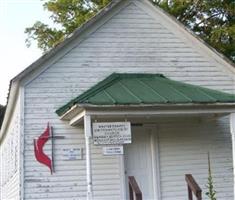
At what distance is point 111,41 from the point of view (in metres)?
16.2

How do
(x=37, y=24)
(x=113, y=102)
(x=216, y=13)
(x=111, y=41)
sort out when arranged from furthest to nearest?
(x=37, y=24) < (x=216, y=13) < (x=111, y=41) < (x=113, y=102)

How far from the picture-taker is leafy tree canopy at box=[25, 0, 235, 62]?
26.7 metres

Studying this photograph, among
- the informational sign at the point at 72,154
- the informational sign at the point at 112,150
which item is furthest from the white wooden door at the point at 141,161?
the informational sign at the point at 112,150

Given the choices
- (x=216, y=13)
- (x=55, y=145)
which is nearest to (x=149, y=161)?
(x=55, y=145)

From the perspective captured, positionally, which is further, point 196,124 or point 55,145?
point 196,124

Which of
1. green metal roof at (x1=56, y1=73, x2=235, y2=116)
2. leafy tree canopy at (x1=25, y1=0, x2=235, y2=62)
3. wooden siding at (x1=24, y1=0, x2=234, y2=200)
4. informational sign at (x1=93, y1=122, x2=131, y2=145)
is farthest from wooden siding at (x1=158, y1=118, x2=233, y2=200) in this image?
leafy tree canopy at (x1=25, y1=0, x2=235, y2=62)

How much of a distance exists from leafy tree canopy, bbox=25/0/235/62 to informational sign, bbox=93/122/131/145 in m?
11.9

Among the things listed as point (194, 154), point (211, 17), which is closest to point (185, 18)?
point (211, 17)

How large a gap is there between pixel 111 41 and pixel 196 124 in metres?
3.28

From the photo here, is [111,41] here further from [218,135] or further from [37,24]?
[37,24]

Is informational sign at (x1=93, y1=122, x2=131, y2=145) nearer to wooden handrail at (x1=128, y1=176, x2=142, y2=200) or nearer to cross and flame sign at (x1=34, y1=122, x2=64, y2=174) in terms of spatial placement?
wooden handrail at (x1=128, y1=176, x2=142, y2=200)

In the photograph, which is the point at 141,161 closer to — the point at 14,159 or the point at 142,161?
the point at 142,161

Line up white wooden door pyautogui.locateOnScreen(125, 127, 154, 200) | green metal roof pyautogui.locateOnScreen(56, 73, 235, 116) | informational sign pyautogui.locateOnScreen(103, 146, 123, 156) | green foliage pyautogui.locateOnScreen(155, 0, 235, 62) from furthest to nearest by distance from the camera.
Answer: green foliage pyautogui.locateOnScreen(155, 0, 235, 62) → white wooden door pyautogui.locateOnScreen(125, 127, 154, 200) → informational sign pyautogui.locateOnScreen(103, 146, 123, 156) → green metal roof pyautogui.locateOnScreen(56, 73, 235, 116)

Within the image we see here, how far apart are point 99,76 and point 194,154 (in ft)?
11.0
